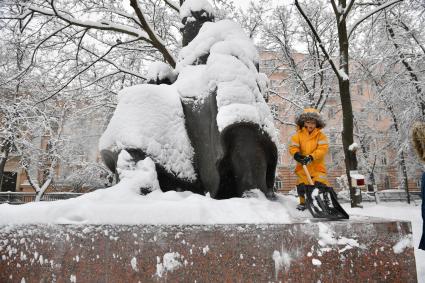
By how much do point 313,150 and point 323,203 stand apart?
785mm

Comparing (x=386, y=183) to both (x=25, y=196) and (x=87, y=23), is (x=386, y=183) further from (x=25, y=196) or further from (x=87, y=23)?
(x=87, y=23)

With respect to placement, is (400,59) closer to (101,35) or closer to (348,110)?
(348,110)

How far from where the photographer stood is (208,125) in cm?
279

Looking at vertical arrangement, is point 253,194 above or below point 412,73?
below

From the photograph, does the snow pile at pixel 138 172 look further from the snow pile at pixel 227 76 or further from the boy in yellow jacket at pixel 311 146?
the boy in yellow jacket at pixel 311 146

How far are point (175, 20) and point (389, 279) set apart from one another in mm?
14016

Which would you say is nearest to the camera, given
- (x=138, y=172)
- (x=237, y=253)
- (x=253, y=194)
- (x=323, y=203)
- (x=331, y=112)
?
(x=237, y=253)

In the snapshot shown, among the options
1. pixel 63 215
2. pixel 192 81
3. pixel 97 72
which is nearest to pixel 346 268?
pixel 63 215

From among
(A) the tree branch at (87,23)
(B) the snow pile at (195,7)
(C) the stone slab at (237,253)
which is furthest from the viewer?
(A) the tree branch at (87,23)

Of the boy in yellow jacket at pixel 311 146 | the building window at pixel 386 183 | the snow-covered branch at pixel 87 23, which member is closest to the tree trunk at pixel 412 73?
the snow-covered branch at pixel 87 23

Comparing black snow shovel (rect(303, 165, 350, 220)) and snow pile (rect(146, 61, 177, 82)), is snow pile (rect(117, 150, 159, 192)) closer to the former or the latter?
snow pile (rect(146, 61, 177, 82))

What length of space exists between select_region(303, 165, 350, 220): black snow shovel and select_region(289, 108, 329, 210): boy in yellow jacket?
1.41ft

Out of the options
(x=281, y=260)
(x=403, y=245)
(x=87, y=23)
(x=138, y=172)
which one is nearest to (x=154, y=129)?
(x=138, y=172)

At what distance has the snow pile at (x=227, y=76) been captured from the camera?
2.46 m
